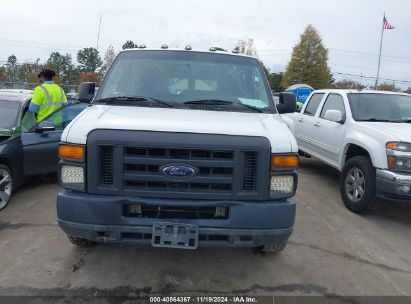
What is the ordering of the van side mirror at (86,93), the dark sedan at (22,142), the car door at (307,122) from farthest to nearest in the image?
the car door at (307,122)
the dark sedan at (22,142)
the van side mirror at (86,93)

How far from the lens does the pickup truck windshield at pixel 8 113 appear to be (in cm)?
605

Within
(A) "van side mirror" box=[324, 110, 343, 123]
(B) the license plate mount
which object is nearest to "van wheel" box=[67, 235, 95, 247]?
(B) the license plate mount

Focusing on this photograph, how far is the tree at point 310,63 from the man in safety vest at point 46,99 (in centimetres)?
5620

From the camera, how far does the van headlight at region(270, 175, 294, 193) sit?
11.2 feet

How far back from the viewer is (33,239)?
4598mm

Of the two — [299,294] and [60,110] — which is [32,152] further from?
[299,294]

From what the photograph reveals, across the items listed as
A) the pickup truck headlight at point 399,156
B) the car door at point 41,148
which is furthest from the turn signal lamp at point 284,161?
the car door at point 41,148

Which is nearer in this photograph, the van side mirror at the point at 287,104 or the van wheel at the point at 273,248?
the van wheel at the point at 273,248

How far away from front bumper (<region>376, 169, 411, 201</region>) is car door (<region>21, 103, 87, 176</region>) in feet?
16.0

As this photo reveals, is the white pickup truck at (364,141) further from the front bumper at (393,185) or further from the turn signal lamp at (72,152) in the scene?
the turn signal lamp at (72,152)

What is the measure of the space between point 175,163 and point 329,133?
4646 millimetres

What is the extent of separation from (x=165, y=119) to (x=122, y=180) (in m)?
0.65

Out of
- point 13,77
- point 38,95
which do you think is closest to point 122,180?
point 38,95

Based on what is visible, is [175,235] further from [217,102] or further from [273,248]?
[217,102]
